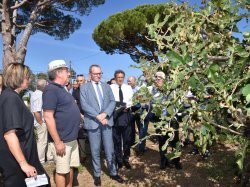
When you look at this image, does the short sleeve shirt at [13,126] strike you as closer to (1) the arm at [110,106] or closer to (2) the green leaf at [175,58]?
(2) the green leaf at [175,58]

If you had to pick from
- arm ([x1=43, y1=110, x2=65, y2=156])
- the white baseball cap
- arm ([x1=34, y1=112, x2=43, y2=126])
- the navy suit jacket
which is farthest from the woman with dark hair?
arm ([x1=34, y1=112, x2=43, y2=126])

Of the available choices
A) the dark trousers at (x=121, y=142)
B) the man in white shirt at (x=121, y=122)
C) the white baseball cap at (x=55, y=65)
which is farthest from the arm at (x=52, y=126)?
the dark trousers at (x=121, y=142)

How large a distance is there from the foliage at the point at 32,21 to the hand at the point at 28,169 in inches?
510

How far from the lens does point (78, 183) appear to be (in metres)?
5.56

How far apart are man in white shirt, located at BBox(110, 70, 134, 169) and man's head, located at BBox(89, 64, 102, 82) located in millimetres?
1030

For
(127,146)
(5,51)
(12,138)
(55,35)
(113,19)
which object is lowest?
(127,146)

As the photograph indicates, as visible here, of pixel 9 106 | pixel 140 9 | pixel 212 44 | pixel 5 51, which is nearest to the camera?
pixel 212 44

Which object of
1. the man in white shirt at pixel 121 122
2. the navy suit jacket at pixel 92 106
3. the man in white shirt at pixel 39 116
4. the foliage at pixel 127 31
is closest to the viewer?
the navy suit jacket at pixel 92 106

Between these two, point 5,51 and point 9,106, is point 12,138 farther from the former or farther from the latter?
point 5,51

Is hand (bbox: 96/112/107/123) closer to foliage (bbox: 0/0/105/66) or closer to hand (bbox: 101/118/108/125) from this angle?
hand (bbox: 101/118/108/125)

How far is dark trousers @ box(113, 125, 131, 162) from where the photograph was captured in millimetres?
6281

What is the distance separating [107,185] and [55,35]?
53.0ft

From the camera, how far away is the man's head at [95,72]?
526 cm

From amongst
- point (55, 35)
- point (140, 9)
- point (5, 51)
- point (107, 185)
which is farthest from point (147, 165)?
point (140, 9)
